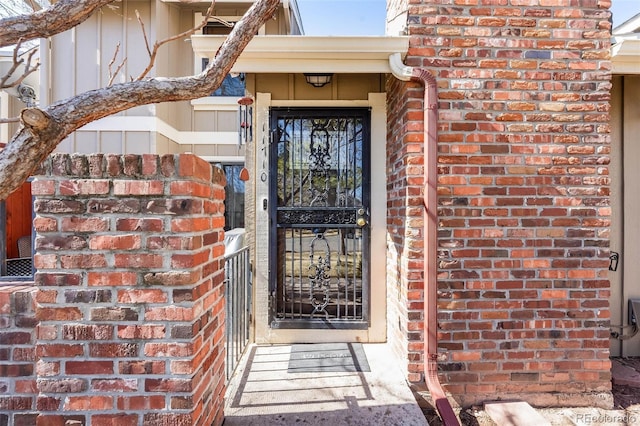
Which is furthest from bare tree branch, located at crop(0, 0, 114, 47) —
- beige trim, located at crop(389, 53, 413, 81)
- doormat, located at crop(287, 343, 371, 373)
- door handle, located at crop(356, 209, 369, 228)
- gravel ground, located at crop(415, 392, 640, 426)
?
gravel ground, located at crop(415, 392, 640, 426)

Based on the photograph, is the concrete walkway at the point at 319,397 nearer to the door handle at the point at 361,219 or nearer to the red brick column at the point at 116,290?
the red brick column at the point at 116,290

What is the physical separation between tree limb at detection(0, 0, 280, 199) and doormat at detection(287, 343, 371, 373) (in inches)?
80.8

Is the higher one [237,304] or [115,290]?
[115,290]

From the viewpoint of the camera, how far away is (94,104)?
1.33 meters

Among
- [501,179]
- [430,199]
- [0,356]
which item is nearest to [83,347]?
[0,356]

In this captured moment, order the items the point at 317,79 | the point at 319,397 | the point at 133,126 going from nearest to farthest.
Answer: the point at 319,397
the point at 317,79
the point at 133,126

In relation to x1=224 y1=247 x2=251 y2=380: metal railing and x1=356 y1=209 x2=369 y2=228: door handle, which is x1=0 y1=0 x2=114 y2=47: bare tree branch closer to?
x1=224 y1=247 x2=251 y2=380: metal railing

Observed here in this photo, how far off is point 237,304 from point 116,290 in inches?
54.1

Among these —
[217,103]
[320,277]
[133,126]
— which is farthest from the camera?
[217,103]

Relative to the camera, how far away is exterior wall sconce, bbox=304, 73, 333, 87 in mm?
2895

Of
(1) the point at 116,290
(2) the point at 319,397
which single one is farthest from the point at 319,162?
(1) the point at 116,290

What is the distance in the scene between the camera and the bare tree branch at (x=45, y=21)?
1.27 metres

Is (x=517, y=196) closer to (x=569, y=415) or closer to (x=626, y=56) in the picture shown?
(x=626, y=56)

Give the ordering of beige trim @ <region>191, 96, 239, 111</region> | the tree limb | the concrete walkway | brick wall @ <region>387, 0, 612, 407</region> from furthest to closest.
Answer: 1. beige trim @ <region>191, 96, 239, 111</region>
2. brick wall @ <region>387, 0, 612, 407</region>
3. the concrete walkway
4. the tree limb
